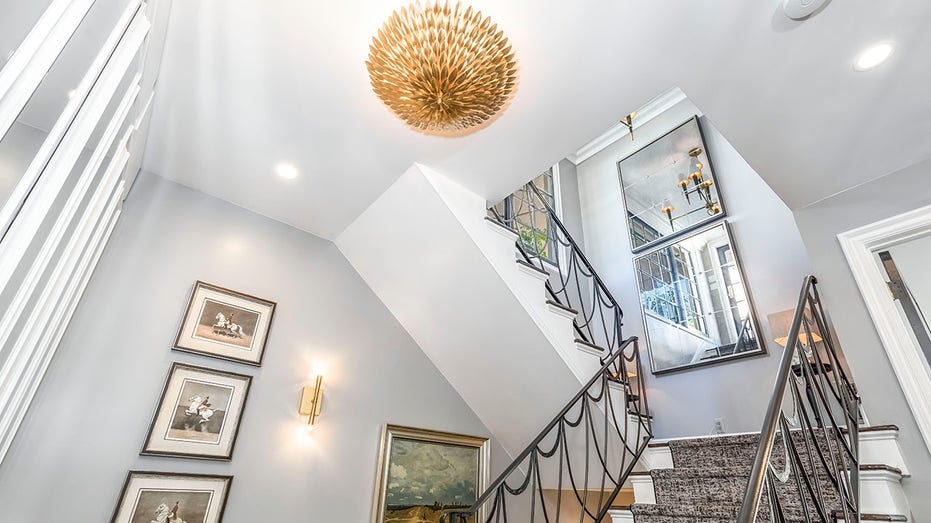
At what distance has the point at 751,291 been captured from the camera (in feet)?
13.9

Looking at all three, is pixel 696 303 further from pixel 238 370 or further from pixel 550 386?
pixel 238 370

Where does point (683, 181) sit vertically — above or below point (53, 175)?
above

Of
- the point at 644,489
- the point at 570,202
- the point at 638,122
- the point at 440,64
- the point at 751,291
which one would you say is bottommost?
the point at 644,489

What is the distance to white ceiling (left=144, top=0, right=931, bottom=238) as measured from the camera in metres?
2.06

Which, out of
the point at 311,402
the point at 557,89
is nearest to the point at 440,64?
the point at 557,89

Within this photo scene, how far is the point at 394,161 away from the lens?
2984 millimetres

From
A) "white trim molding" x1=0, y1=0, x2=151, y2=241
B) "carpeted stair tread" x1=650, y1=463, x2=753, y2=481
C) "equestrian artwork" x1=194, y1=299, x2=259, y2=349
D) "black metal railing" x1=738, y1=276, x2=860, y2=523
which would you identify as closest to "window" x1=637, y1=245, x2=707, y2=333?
"black metal railing" x1=738, y1=276, x2=860, y2=523

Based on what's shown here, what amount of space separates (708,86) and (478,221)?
1.61m

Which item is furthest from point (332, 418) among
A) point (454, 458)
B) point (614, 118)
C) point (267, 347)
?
point (614, 118)

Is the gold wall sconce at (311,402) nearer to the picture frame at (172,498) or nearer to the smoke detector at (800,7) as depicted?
the picture frame at (172,498)

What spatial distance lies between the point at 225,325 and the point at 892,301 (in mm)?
4089

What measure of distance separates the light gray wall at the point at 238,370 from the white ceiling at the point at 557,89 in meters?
0.52

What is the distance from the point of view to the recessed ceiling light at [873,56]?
2.02 metres

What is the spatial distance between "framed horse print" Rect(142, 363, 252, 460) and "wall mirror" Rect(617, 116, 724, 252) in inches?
177
